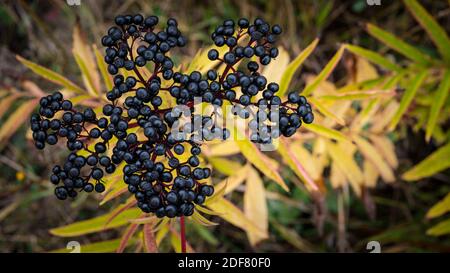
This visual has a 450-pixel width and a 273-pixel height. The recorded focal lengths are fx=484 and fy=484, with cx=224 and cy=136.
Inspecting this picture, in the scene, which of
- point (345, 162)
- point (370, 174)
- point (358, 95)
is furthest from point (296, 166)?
point (370, 174)

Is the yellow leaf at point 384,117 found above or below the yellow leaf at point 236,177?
above

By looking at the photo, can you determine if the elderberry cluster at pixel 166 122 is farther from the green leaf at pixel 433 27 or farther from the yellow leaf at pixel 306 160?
the green leaf at pixel 433 27

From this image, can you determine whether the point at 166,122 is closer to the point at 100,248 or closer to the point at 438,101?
the point at 100,248

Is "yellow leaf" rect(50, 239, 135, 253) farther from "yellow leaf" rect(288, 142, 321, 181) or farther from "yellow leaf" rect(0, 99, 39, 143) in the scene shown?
"yellow leaf" rect(288, 142, 321, 181)

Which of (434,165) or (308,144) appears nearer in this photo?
(434,165)

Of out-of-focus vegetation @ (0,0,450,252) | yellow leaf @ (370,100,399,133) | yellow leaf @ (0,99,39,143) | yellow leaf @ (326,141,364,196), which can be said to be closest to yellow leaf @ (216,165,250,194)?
out-of-focus vegetation @ (0,0,450,252)

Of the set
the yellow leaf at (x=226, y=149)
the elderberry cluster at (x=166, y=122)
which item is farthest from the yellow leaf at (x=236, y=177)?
the elderberry cluster at (x=166, y=122)

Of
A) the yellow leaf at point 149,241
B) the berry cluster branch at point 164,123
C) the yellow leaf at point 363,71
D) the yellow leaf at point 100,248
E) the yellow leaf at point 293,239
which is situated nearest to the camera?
the berry cluster branch at point 164,123

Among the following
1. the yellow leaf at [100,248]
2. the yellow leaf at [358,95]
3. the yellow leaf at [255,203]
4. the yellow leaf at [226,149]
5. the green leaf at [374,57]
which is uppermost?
the green leaf at [374,57]

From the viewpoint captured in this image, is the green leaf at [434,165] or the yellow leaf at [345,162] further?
the yellow leaf at [345,162]
